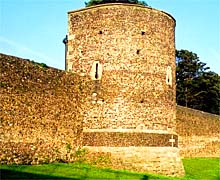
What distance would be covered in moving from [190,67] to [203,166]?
27.7 meters

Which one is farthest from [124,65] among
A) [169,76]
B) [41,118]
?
[41,118]

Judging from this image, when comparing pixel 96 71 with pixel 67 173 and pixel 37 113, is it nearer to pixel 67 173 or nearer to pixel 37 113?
pixel 37 113

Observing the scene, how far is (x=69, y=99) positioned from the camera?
17406 mm

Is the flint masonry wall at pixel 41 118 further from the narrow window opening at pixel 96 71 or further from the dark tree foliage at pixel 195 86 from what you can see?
the dark tree foliage at pixel 195 86

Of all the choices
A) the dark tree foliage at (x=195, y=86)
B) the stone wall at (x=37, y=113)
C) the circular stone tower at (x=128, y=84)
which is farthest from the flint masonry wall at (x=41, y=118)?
the dark tree foliage at (x=195, y=86)

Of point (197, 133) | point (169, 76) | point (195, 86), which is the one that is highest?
point (195, 86)

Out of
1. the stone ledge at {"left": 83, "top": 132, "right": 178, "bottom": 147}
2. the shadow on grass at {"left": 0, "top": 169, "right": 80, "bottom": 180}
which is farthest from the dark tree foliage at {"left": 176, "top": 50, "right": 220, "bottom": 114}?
the shadow on grass at {"left": 0, "top": 169, "right": 80, "bottom": 180}

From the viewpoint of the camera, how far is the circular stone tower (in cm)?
1722

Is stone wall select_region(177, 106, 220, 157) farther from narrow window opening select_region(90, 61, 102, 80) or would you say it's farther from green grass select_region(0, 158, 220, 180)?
narrow window opening select_region(90, 61, 102, 80)

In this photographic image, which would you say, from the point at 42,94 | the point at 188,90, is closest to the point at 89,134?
the point at 42,94

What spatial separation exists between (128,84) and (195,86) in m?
31.7

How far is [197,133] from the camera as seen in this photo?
27797 mm

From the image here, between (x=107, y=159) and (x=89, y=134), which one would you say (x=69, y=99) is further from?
(x=107, y=159)

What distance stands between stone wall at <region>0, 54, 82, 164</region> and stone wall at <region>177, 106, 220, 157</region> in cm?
1001
